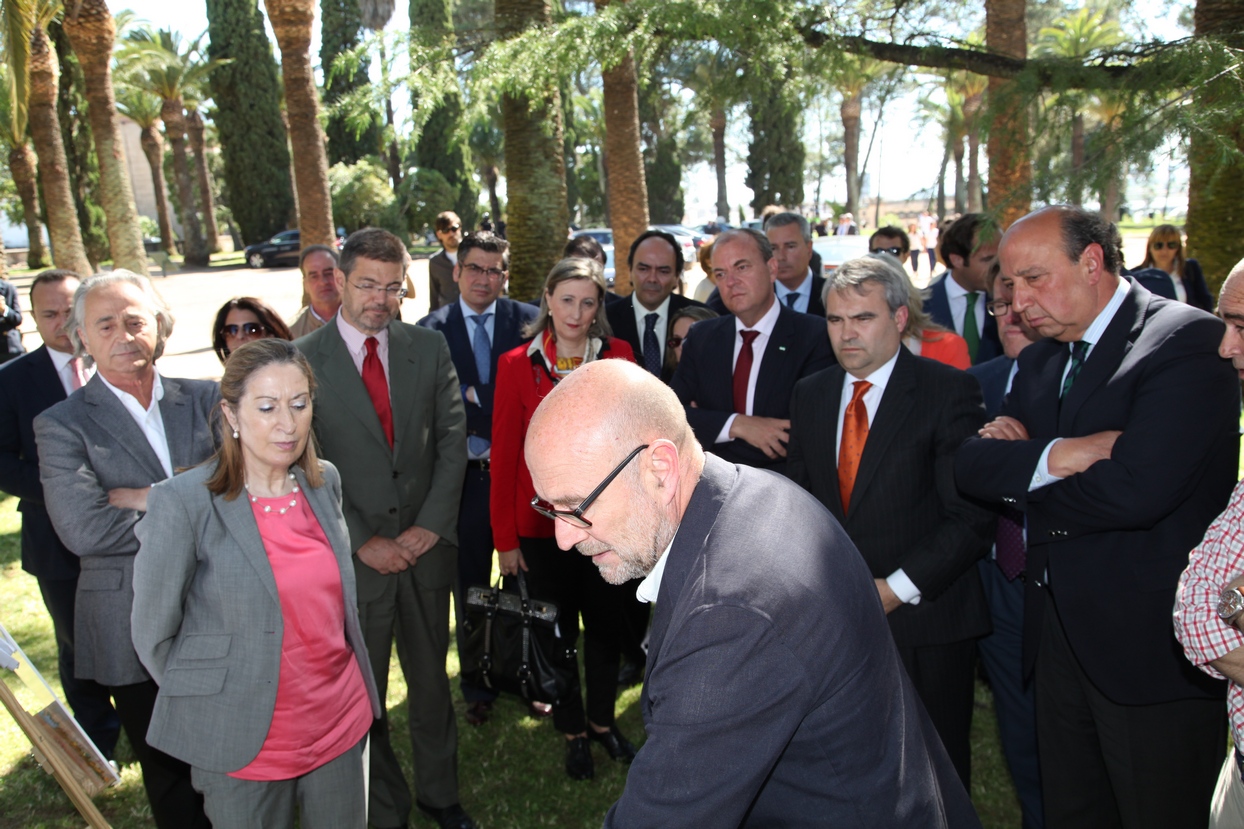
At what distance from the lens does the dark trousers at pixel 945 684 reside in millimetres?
3416

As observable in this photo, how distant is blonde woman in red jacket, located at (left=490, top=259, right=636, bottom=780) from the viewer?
14.5 feet

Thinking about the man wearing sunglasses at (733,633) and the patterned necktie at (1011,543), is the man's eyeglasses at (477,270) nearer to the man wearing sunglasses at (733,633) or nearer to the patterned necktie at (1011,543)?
the patterned necktie at (1011,543)

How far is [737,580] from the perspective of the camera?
5.40 ft

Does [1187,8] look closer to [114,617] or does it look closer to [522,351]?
[522,351]

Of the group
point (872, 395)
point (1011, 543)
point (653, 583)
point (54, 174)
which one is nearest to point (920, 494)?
point (872, 395)

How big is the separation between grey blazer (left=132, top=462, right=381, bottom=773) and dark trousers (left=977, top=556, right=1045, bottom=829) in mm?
2841

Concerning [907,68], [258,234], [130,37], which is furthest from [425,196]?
[907,68]

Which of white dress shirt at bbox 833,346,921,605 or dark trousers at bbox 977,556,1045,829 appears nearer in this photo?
white dress shirt at bbox 833,346,921,605

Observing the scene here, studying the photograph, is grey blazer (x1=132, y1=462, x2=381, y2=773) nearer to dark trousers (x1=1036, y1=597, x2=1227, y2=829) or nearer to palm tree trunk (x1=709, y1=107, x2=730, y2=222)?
dark trousers (x1=1036, y1=597, x2=1227, y2=829)

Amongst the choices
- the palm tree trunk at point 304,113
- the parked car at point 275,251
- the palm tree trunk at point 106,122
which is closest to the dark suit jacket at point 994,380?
the palm tree trunk at point 304,113

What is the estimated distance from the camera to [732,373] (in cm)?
438

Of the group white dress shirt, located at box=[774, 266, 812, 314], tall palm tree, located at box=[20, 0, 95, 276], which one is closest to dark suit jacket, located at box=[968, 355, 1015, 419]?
white dress shirt, located at box=[774, 266, 812, 314]

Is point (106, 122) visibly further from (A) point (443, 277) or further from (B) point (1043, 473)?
(B) point (1043, 473)

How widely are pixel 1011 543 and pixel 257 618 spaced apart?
293cm
